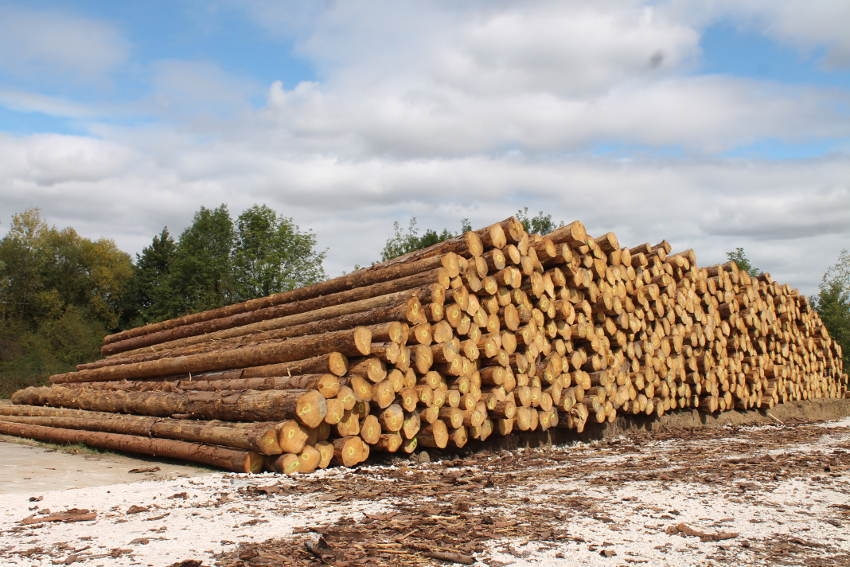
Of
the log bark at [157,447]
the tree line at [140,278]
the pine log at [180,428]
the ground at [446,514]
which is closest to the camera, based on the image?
the ground at [446,514]

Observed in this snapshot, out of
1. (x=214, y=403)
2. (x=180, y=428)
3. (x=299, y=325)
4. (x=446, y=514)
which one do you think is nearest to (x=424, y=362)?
(x=299, y=325)

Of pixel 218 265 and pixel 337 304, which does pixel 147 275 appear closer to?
pixel 218 265

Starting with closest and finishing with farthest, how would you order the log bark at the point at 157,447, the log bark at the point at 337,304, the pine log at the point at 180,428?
the pine log at the point at 180,428 → the log bark at the point at 157,447 → the log bark at the point at 337,304

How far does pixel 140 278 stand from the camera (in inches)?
1650

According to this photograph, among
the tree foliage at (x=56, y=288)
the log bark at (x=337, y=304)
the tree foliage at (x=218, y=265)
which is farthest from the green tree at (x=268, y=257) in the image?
the log bark at (x=337, y=304)

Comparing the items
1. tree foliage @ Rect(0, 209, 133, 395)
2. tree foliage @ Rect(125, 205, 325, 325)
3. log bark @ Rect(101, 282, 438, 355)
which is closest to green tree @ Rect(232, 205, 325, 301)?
tree foliage @ Rect(125, 205, 325, 325)

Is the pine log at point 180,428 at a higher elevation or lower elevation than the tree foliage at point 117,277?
lower

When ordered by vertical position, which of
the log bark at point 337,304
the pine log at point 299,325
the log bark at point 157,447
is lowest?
the log bark at point 157,447

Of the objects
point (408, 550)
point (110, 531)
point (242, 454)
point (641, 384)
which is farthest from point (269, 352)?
point (641, 384)

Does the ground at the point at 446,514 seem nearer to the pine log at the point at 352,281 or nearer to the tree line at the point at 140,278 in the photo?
the pine log at the point at 352,281

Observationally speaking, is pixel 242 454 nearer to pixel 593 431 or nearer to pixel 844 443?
pixel 593 431

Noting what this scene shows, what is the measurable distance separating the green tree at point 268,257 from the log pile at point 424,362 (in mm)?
22186

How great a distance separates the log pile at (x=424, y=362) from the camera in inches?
305

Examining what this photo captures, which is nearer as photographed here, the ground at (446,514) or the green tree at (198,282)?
the ground at (446,514)
